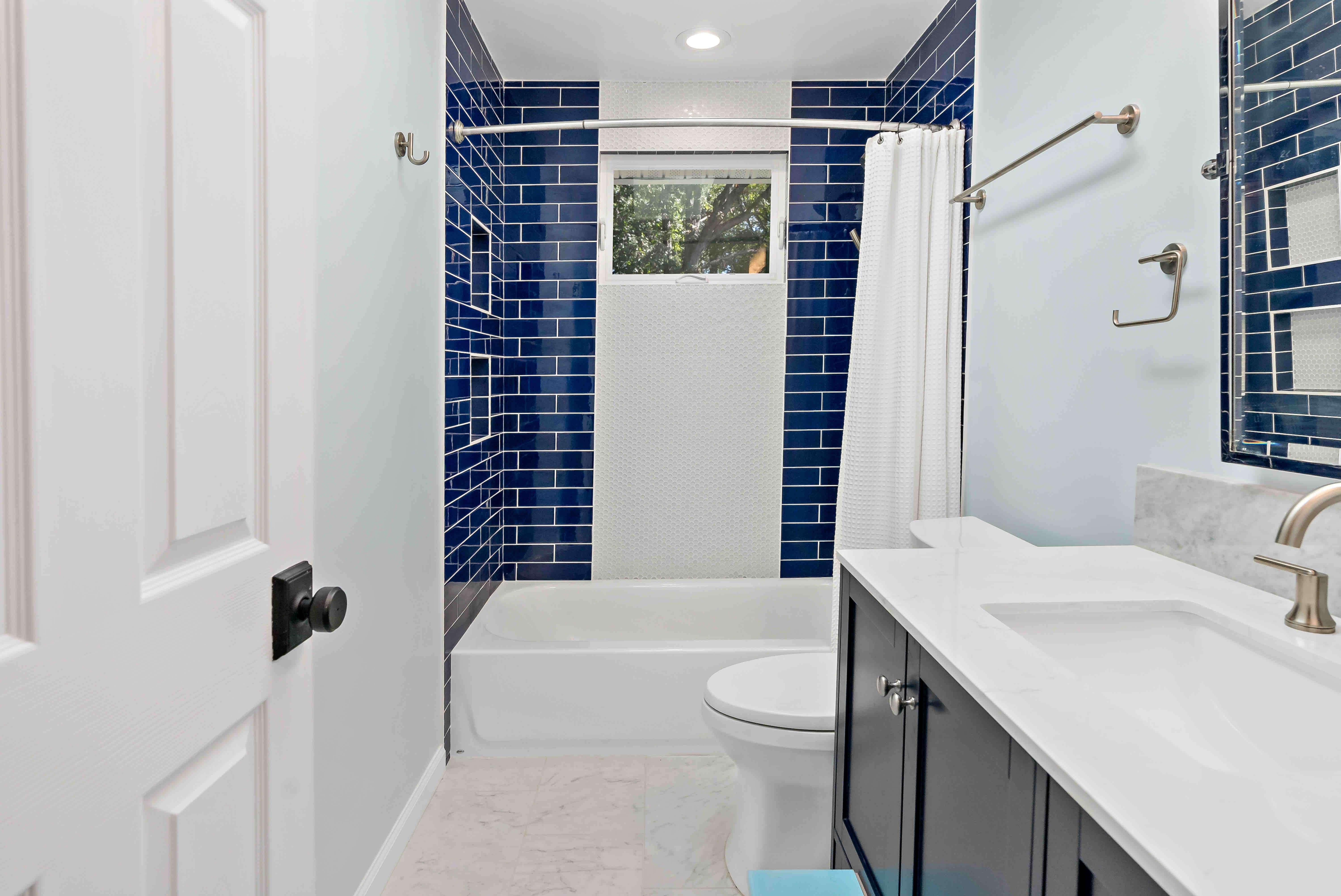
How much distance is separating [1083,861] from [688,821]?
1.62 metres

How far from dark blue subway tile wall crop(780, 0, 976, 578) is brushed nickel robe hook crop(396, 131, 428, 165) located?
1674 millimetres

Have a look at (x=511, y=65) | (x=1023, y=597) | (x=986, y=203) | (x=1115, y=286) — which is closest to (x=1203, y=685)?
(x=1023, y=597)

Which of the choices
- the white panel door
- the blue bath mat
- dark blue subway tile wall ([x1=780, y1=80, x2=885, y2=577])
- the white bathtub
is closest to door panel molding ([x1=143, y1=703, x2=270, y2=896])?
the white panel door

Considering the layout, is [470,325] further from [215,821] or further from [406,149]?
[215,821]

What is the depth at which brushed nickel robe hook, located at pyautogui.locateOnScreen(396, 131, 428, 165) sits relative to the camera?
69.6 inches

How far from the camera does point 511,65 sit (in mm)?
2924

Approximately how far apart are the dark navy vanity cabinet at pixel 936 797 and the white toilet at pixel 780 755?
29 cm

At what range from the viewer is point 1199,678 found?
3.33 ft

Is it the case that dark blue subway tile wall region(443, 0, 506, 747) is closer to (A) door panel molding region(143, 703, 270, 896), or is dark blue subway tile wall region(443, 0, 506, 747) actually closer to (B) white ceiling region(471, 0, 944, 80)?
(B) white ceiling region(471, 0, 944, 80)

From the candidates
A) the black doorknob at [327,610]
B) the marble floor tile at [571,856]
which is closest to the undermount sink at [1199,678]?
the black doorknob at [327,610]

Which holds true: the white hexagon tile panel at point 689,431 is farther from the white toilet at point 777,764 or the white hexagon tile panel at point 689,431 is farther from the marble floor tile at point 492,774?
the white toilet at point 777,764

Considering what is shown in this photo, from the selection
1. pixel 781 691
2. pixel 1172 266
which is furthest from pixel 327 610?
pixel 1172 266

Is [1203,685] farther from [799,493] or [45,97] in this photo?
[799,493]

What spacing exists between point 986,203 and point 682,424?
1.42 m
